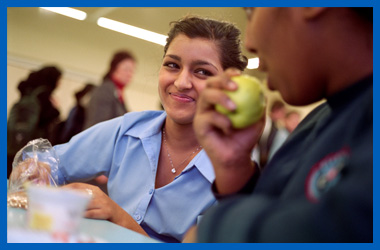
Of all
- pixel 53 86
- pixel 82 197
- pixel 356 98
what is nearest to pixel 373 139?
pixel 356 98

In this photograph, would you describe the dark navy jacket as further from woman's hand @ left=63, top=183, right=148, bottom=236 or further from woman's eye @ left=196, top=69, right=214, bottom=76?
woman's eye @ left=196, top=69, right=214, bottom=76

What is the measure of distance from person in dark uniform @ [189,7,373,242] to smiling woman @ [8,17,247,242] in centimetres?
43

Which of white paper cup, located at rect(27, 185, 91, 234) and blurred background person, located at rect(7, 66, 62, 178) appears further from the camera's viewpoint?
blurred background person, located at rect(7, 66, 62, 178)

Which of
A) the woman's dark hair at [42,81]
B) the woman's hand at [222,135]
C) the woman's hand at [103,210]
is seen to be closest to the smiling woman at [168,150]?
the woman's hand at [103,210]

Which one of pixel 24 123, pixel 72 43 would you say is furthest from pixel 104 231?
pixel 72 43

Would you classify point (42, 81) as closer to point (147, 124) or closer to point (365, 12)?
point (147, 124)

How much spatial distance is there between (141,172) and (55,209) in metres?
0.79

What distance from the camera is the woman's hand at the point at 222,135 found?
685 millimetres

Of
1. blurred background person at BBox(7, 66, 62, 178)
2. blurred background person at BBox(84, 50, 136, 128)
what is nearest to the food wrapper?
blurred background person at BBox(7, 66, 62, 178)

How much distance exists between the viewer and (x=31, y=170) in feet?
3.41

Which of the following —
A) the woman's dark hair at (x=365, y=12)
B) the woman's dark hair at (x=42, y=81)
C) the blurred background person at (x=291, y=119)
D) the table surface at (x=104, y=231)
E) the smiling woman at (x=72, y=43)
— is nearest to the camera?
the woman's dark hair at (x=365, y=12)

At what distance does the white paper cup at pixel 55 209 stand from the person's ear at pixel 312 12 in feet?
1.30

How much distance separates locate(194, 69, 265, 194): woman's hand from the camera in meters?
0.69

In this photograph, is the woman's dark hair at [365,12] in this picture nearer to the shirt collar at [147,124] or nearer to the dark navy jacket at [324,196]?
the dark navy jacket at [324,196]
